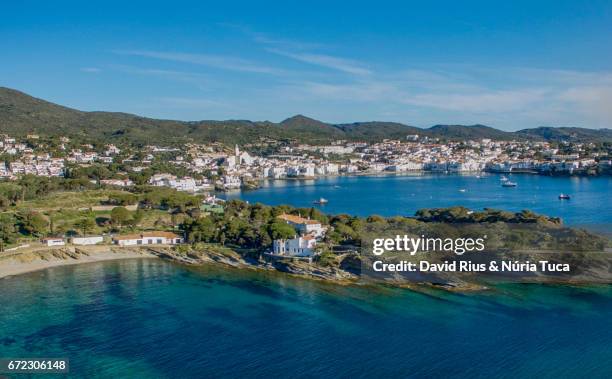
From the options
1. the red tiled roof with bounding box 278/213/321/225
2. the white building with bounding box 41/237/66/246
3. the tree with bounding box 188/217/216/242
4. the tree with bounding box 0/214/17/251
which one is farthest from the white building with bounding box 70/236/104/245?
the red tiled roof with bounding box 278/213/321/225

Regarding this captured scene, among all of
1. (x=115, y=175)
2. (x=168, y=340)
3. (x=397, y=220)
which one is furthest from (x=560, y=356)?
(x=115, y=175)

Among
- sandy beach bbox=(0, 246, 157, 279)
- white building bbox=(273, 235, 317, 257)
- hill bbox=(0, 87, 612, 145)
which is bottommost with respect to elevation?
sandy beach bbox=(0, 246, 157, 279)

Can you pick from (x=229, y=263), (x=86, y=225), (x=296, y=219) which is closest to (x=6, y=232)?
(x=86, y=225)

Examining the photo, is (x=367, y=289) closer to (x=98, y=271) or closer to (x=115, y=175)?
(x=98, y=271)

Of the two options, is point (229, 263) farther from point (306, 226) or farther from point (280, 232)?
point (306, 226)

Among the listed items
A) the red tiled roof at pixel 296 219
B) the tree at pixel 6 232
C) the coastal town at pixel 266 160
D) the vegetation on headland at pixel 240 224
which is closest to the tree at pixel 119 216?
the vegetation on headland at pixel 240 224

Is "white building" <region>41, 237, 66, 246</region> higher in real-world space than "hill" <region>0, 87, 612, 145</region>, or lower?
lower

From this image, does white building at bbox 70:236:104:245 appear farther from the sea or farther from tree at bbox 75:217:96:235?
the sea

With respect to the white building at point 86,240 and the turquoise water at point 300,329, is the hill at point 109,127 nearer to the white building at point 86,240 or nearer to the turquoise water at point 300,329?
the white building at point 86,240
